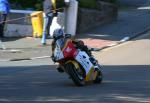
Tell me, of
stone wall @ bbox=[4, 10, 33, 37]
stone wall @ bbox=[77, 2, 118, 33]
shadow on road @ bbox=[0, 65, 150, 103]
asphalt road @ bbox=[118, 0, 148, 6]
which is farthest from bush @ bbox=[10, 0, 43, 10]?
asphalt road @ bbox=[118, 0, 148, 6]

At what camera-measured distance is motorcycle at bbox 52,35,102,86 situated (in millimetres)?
12281

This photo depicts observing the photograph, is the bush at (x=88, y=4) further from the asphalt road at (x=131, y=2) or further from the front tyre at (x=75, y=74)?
the front tyre at (x=75, y=74)

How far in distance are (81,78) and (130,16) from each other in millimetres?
21100

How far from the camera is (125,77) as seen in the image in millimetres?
14148

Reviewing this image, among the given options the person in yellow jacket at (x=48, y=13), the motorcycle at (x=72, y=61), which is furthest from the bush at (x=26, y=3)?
the motorcycle at (x=72, y=61)

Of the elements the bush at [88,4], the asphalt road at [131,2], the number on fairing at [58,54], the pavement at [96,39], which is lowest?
the pavement at [96,39]

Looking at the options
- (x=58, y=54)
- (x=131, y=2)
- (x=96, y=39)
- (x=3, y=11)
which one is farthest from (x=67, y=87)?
(x=131, y=2)

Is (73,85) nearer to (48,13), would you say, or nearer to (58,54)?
(58,54)

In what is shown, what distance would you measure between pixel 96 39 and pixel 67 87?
38.7 feet

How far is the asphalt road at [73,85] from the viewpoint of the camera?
421 inches

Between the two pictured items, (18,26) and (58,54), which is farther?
(18,26)

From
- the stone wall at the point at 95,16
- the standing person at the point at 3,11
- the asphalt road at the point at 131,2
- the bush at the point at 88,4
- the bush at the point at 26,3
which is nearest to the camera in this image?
the standing person at the point at 3,11

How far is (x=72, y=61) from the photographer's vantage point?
12352mm

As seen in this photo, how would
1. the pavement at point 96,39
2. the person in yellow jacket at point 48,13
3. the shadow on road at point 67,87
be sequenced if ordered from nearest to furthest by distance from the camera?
the shadow on road at point 67,87
the pavement at point 96,39
the person in yellow jacket at point 48,13
